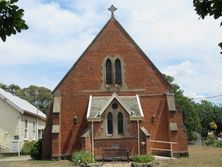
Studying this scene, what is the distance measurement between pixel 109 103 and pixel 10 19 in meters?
23.3

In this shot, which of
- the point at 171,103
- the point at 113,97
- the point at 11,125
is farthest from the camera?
the point at 11,125

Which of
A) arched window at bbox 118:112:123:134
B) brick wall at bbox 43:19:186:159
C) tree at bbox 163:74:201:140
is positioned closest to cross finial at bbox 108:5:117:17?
brick wall at bbox 43:19:186:159

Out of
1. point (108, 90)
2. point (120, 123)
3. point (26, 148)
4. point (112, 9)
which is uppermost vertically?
point (112, 9)

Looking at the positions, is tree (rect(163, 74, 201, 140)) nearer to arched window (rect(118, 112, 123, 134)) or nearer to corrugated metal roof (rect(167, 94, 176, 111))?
corrugated metal roof (rect(167, 94, 176, 111))

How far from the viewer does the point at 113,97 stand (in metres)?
28.5

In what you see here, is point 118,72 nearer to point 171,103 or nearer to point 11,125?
point 171,103

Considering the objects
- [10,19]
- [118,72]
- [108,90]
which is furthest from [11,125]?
[10,19]

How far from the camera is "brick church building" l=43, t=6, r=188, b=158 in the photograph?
95.1 feet

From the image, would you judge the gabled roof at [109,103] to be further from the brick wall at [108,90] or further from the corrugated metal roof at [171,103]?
the corrugated metal roof at [171,103]

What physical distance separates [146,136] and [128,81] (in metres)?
5.48

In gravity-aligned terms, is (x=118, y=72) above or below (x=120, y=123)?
above

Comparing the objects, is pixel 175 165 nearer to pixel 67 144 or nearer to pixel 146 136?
pixel 146 136

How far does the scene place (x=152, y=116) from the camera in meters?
30.2

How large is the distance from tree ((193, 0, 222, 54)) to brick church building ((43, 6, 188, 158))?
22631 millimetres
